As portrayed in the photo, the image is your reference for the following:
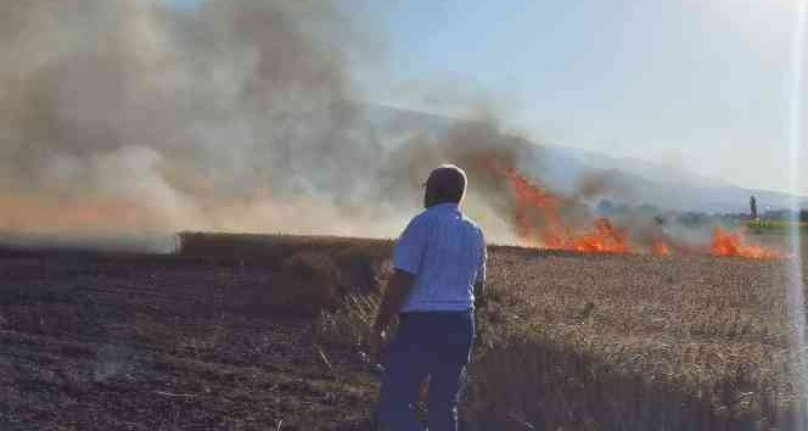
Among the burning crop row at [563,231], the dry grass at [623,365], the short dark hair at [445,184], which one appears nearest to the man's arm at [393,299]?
the short dark hair at [445,184]

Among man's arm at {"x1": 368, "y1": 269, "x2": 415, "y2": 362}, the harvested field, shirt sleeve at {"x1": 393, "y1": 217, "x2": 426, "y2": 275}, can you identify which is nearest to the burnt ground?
the harvested field

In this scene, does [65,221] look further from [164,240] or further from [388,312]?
[388,312]

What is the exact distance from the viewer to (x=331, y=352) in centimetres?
1262

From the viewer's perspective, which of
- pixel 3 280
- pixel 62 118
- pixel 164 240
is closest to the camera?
pixel 3 280

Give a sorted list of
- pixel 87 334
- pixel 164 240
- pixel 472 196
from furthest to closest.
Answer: pixel 472 196 → pixel 164 240 → pixel 87 334

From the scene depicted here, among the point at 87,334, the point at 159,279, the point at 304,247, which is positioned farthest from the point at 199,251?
the point at 87,334

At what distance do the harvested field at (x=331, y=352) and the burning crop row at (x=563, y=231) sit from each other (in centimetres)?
2447

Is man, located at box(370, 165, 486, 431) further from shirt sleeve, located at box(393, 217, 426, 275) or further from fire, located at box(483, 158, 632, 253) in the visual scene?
fire, located at box(483, 158, 632, 253)

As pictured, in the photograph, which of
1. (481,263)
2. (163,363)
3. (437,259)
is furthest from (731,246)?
(437,259)

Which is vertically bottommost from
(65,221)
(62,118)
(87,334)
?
(87,334)

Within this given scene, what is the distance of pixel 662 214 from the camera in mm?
55688

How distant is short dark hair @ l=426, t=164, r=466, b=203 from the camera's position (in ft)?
21.9

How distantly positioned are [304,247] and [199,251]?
3683mm

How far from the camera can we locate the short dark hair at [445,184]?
21.9 ft
